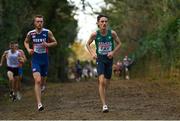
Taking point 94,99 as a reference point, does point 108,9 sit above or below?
above

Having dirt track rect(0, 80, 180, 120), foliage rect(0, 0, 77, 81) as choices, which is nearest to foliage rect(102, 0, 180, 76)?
foliage rect(0, 0, 77, 81)

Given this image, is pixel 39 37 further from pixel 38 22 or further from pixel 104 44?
pixel 104 44

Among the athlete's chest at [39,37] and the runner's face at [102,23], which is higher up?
the runner's face at [102,23]

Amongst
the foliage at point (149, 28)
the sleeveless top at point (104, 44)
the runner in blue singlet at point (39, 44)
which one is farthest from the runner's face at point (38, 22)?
the foliage at point (149, 28)

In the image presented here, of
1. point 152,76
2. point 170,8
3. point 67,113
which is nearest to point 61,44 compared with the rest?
point 152,76

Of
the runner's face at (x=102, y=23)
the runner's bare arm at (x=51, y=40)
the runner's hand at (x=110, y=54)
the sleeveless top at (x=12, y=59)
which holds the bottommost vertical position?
the sleeveless top at (x=12, y=59)

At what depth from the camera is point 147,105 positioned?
14.6 m

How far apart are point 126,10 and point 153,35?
532 cm

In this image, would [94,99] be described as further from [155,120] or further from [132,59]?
[132,59]

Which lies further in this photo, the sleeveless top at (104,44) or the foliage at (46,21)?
the foliage at (46,21)

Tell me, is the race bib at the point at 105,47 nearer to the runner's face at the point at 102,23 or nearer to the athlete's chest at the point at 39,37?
the runner's face at the point at 102,23

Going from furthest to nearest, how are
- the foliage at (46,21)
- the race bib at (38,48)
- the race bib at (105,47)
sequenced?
the foliage at (46,21), the race bib at (38,48), the race bib at (105,47)

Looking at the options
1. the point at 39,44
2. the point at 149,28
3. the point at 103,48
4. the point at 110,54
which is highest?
the point at 149,28

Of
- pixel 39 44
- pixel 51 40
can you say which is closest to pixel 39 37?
pixel 39 44
